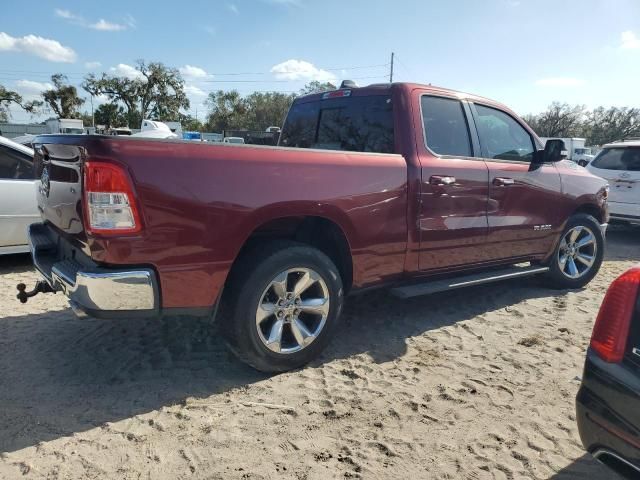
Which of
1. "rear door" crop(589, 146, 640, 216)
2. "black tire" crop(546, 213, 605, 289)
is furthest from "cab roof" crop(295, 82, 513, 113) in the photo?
"rear door" crop(589, 146, 640, 216)

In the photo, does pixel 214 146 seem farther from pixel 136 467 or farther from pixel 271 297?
pixel 136 467

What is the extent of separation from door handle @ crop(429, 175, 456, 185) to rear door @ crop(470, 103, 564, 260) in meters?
0.54

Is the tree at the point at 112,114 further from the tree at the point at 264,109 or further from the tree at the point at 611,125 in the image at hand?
the tree at the point at 611,125

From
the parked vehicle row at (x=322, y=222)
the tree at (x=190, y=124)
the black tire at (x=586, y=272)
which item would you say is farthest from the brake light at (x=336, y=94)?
the tree at (x=190, y=124)

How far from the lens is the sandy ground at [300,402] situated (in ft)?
7.66

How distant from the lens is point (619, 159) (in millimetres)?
8273

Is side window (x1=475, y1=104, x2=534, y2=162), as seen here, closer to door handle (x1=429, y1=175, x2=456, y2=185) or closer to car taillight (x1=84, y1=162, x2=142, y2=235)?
door handle (x1=429, y1=175, x2=456, y2=185)

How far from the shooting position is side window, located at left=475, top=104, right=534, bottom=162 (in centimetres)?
424

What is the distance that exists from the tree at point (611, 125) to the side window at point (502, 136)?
57.8m

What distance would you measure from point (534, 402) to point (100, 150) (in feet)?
9.35

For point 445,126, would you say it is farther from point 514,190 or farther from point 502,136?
point 514,190

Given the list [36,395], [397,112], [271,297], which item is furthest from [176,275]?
[397,112]

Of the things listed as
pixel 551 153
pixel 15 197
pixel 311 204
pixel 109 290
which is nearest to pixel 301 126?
pixel 311 204

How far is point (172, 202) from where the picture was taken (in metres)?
2.52
